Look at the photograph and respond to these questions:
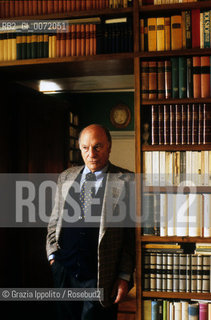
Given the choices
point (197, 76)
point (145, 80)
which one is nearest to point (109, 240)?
point (145, 80)

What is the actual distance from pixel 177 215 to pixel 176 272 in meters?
0.34

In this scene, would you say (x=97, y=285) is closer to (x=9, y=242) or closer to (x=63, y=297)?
(x=63, y=297)

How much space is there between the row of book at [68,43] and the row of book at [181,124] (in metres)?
0.46

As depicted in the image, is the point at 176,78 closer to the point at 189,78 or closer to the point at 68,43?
the point at 189,78

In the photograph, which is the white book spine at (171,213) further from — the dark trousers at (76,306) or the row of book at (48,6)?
the row of book at (48,6)

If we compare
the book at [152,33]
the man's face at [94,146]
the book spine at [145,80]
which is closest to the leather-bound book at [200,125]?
the book spine at [145,80]

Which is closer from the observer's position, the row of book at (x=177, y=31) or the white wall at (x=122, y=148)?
the row of book at (x=177, y=31)

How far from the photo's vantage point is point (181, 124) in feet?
6.29

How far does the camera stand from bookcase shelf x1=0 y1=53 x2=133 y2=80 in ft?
6.53

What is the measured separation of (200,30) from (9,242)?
1.93 m

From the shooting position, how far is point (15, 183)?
2.38 m

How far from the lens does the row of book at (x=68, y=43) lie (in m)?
1.99

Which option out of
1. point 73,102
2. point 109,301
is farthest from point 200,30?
point 73,102

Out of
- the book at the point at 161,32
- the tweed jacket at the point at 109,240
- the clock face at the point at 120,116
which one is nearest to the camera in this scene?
the tweed jacket at the point at 109,240
